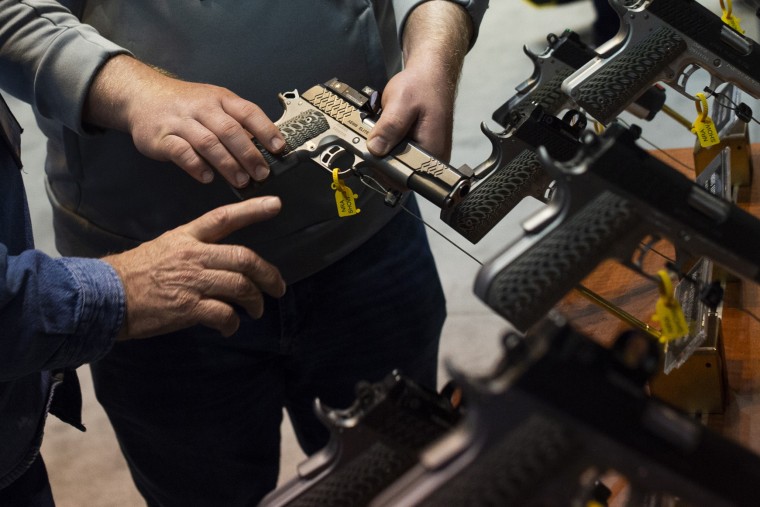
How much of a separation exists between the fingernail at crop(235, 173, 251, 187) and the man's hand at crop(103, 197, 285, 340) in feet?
0.27

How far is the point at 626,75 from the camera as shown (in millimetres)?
1421

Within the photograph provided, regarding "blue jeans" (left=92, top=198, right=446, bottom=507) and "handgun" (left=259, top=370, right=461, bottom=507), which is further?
"blue jeans" (left=92, top=198, right=446, bottom=507)

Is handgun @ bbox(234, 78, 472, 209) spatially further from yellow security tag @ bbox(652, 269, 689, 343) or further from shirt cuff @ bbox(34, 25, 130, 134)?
yellow security tag @ bbox(652, 269, 689, 343)

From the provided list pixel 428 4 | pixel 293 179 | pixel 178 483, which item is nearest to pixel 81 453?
pixel 178 483

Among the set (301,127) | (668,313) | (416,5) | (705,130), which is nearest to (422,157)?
(301,127)

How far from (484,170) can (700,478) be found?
0.68 m

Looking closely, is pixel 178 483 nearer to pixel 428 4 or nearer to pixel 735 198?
pixel 428 4

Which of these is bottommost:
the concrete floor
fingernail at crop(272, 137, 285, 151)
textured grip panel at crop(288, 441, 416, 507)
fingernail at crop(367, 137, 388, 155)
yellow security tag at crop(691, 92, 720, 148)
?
the concrete floor

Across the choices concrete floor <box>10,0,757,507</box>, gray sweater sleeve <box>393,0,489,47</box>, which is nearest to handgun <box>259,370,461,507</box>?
gray sweater sleeve <box>393,0,489,47</box>

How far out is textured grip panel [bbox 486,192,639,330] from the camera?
984mm

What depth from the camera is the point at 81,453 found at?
2.76 m

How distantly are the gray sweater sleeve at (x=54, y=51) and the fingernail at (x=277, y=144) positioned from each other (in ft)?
0.79

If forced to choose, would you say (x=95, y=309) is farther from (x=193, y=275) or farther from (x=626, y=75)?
(x=626, y=75)

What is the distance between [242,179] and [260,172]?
0.08ft
